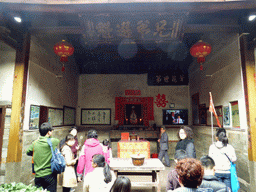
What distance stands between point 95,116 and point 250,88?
6.90 m

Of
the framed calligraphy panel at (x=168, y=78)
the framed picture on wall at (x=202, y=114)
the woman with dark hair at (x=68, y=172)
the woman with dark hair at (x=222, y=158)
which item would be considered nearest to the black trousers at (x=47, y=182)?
the woman with dark hair at (x=68, y=172)

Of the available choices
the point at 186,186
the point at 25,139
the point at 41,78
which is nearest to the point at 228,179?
the point at 186,186

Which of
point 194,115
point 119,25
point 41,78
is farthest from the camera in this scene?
point 194,115

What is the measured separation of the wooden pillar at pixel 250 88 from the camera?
3777mm

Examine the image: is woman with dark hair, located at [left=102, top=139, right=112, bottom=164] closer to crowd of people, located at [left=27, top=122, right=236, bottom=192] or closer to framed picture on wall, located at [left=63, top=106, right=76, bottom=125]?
crowd of people, located at [left=27, top=122, right=236, bottom=192]

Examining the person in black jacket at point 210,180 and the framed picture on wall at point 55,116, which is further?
the framed picture on wall at point 55,116

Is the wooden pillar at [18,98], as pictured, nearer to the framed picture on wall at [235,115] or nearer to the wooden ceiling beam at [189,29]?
the wooden ceiling beam at [189,29]

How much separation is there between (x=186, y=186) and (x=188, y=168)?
0.54 ft

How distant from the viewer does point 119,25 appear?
3805mm

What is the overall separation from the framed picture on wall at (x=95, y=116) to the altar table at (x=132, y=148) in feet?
8.93

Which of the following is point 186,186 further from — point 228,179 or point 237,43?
point 237,43

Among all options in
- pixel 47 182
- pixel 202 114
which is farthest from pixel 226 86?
pixel 47 182

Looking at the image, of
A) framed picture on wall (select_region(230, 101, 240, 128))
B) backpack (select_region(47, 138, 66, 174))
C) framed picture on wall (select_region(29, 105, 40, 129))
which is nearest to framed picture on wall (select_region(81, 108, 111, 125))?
framed picture on wall (select_region(29, 105, 40, 129))

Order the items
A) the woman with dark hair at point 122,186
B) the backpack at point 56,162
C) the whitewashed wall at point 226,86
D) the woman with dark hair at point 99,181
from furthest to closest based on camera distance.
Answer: the whitewashed wall at point 226,86 → the backpack at point 56,162 → the woman with dark hair at point 99,181 → the woman with dark hair at point 122,186
